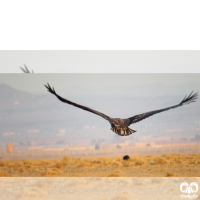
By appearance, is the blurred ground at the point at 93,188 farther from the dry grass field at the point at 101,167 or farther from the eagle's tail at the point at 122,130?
the eagle's tail at the point at 122,130

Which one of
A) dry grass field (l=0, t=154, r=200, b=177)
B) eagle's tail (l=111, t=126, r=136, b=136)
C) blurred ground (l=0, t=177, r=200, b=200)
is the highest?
eagle's tail (l=111, t=126, r=136, b=136)

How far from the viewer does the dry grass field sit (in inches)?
509

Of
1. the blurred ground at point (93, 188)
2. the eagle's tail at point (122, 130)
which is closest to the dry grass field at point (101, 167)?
the blurred ground at point (93, 188)

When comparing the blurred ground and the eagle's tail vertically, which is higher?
the eagle's tail

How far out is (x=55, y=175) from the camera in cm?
1282

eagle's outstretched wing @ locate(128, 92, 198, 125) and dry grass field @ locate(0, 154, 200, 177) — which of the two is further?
A: dry grass field @ locate(0, 154, 200, 177)

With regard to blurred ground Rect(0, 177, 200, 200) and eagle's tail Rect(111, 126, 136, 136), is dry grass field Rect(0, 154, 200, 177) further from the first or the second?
eagle's tail Rect(111, 126, 136, 136)

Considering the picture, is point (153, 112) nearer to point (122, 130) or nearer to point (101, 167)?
point (122, 130)

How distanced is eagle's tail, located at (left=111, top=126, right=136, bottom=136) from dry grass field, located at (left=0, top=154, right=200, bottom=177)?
5.42 ft

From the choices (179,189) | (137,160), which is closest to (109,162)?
(137,160)

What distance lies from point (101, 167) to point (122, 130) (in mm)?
3153

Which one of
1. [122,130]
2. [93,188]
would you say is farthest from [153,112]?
[93,188]

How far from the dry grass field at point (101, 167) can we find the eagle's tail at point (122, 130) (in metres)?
1.65

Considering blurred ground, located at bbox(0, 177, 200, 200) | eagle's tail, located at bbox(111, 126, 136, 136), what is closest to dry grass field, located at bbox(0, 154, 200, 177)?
blurred ground, located at bbox(0, 177, 200, 200)
